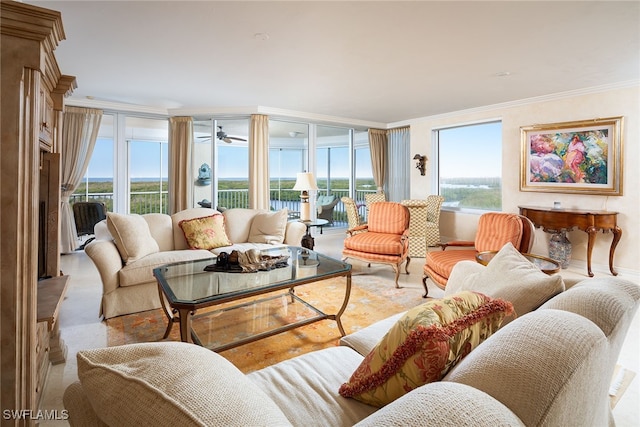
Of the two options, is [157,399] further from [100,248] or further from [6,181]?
[100,248]

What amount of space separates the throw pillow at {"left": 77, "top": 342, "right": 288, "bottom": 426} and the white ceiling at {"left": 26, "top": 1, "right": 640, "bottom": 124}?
2.44 metres

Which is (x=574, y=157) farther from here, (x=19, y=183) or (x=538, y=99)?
(x=19, y=183)

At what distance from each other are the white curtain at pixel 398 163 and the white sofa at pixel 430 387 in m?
6.45

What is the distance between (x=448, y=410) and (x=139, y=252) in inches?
125

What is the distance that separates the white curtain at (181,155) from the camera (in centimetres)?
578

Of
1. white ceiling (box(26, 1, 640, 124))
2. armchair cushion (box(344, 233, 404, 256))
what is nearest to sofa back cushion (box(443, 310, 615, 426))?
white ceiling (box(26, 1, 640, 124))

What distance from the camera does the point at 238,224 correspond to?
167 inches

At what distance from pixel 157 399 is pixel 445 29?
313cm

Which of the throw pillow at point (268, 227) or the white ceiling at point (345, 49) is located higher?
the white ceiling at point (345, 49)

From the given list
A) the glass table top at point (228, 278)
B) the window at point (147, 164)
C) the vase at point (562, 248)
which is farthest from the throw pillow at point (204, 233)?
the vase at point (562, 248)

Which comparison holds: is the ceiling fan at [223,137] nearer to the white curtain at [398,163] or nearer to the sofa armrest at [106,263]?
the white curtain at [398,163]

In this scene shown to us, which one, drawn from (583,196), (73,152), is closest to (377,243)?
(583,196)

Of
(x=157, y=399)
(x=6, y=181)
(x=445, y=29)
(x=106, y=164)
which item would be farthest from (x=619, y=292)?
(x=106, y=164)

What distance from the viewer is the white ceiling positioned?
2.47m
